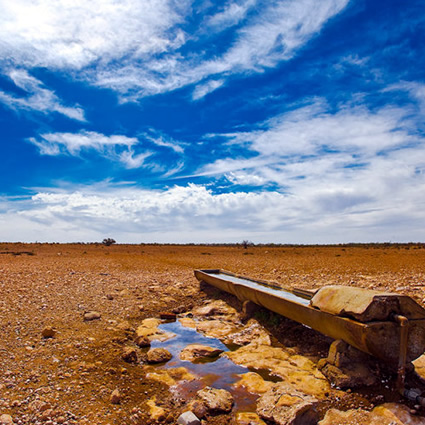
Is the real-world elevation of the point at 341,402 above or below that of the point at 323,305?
below

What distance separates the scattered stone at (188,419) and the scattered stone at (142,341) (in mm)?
3393

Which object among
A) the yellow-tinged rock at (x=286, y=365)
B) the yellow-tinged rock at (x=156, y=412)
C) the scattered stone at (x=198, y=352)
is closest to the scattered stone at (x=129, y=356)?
the scattered stone at (x=198, y=352)

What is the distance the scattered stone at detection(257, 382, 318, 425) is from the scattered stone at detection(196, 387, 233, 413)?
0.48m

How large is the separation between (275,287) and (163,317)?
12.7 ft

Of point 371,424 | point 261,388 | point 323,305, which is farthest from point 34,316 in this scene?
point 371,424

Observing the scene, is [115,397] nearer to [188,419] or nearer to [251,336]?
[188,419]

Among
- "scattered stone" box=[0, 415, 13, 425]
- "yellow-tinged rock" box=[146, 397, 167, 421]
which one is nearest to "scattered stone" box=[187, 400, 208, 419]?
"yellow-tinged rock" box=[146, 397, 167, 421]

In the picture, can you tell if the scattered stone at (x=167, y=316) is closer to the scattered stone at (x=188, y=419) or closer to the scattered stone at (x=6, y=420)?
the scattered stone at (x=188, y=419)

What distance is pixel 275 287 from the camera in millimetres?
11500

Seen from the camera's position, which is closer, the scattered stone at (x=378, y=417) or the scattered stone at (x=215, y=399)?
the scattered stone at (x=378, y=417)

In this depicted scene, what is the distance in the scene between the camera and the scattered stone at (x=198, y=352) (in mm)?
7466

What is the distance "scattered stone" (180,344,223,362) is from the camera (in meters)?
7.47

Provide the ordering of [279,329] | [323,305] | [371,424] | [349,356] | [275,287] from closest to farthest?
[371,424] < [349,356] < [323,305] < [279,329] < [275,287]

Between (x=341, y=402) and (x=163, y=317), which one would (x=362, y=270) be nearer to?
(x=163, y=317)
